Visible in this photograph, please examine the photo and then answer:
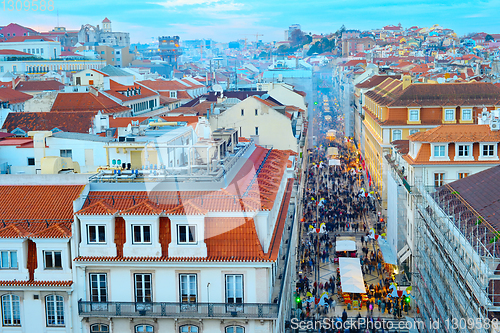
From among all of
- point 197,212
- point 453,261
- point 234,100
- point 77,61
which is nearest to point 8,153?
point 197,212

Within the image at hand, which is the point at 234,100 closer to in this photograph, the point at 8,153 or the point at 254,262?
the point at 8,153

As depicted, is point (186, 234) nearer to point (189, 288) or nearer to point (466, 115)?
point (189, 288)

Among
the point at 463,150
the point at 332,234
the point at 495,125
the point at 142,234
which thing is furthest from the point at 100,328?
the point at 332,234

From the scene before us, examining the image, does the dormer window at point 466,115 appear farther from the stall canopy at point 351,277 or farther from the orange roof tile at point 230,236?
the orange roof tile at point 230,236

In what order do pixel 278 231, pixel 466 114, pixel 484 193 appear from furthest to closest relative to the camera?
1. pixel 466 114
2. pixel 484 193
3. pixel 278 231

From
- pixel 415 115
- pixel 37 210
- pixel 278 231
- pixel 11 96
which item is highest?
pixel 11 96

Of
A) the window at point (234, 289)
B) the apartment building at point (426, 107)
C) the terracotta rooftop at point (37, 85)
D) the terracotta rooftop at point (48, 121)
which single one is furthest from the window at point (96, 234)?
the terracotta rooftop at point (37, 85)
